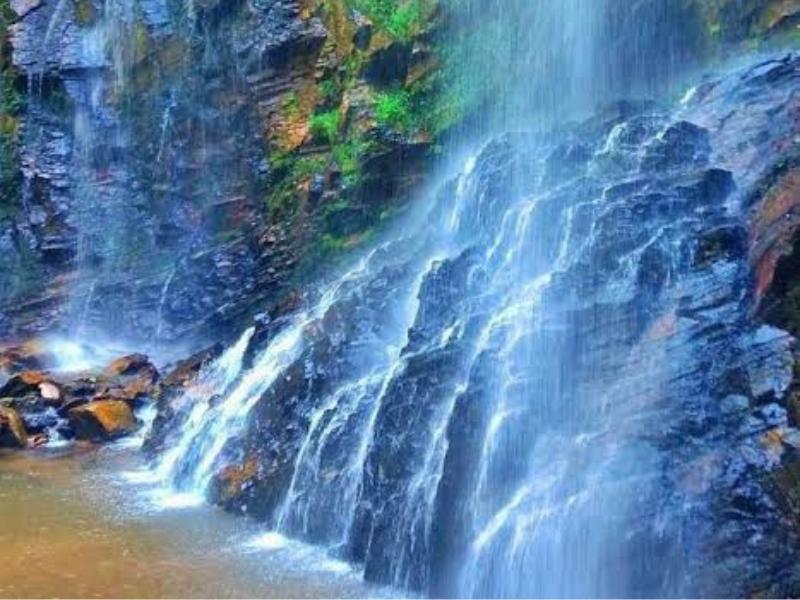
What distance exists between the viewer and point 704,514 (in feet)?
31.5

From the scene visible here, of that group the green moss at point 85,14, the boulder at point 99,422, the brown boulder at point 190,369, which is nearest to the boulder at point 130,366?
the brown boulder at point 190,369

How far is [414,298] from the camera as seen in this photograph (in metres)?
16.6

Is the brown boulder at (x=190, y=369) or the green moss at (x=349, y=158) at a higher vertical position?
the green moss at (x=349, y=158)

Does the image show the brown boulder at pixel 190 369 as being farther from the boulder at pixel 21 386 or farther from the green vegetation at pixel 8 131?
the green vegetation at pixel 8 131

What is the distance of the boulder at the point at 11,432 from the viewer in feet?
60.3

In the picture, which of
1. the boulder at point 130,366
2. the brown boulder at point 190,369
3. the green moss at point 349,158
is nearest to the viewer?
the brown boulder at point 190,369

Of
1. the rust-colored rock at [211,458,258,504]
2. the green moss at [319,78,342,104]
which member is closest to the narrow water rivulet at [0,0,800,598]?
the rust-colored rock at [211,458,258,504]

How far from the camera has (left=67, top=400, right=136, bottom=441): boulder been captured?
18859 millimetres

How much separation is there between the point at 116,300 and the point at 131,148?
192 inches

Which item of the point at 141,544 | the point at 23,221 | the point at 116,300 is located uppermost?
the point at 23,221

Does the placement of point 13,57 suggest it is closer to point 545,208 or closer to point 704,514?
point 545,208

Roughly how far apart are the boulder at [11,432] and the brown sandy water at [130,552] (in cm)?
256

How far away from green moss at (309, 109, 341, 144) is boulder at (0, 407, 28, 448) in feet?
35.1

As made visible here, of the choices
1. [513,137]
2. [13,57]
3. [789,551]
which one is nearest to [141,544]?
[789,551]
